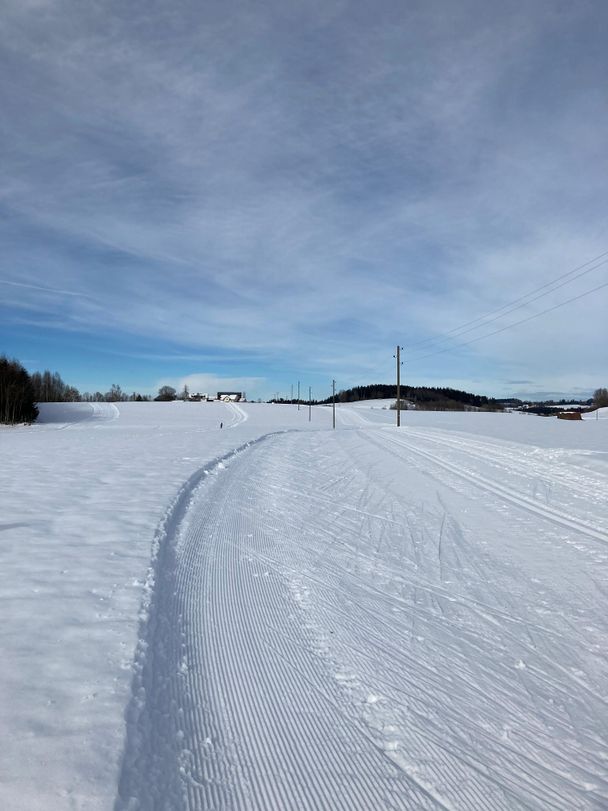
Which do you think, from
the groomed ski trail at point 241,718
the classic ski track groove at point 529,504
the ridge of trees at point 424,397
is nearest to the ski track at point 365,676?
the groomed ski trail at point 241,718

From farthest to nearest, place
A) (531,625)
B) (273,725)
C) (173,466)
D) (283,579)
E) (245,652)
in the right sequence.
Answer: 1. (173,466)
2. (283,579)
3. (531,625)
4. (245,652)
5. (273,725)

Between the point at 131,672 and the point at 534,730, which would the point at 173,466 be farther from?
the point at 534,730

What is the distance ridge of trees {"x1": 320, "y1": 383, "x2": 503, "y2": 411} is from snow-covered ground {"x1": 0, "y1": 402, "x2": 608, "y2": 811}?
121997 millimetres

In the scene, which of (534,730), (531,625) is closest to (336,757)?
(534,730)

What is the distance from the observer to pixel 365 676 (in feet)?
11.0

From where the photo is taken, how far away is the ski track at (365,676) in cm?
241

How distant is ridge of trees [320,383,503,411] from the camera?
128750 mm

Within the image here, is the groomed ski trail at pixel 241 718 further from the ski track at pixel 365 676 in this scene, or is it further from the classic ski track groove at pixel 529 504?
the classic ski track groove at pixel 529 504

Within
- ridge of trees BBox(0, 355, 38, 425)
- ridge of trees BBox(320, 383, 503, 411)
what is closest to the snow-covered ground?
ridge of trees BBox(0, 355, 38, 425)

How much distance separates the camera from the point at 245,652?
3.62 metres

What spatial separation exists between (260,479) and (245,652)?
319 inches

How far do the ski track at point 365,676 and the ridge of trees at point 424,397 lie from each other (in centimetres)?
12262

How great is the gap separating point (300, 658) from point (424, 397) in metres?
151

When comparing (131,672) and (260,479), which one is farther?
(260,479)
